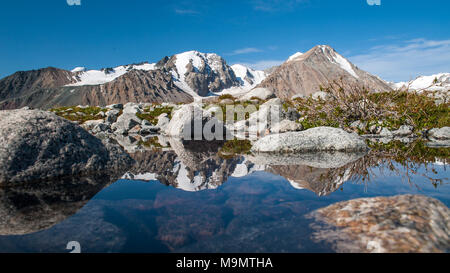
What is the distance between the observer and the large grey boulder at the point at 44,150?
16.6 ft

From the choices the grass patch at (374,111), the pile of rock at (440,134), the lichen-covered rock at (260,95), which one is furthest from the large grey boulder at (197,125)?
the lichen-covered rock at (260,95)

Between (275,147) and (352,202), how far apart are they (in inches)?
196

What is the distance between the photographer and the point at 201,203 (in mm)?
3832

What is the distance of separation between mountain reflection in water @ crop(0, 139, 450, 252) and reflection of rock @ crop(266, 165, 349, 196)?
2cm

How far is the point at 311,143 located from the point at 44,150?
6951mm

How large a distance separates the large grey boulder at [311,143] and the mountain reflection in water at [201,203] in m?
1.72

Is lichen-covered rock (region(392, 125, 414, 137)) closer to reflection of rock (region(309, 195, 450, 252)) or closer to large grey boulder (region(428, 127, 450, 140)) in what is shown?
large grey boulder (region(428, 127, 450, 140))

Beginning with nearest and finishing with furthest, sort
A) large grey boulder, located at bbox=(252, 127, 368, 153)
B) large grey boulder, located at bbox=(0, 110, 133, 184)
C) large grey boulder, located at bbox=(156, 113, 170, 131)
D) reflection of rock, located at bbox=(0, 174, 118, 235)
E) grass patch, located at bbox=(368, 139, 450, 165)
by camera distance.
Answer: reflection of rock, located at bbox=(0, 174, 118, 235)
large grey boulder, located at bbox=(0, 110, 133, 184)
grass patch, located at bbox=(368, 139, 450, 165)
large grey boulder, located at bbox=(252, 127, 368, 153)
large grey boulder, located at bbox=(156, 113, 170, 131)

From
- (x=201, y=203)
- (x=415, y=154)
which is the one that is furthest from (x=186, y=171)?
(x=415, y=154)

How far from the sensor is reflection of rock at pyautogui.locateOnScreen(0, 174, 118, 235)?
3.13 meters

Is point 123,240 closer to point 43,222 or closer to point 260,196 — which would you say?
point 43,222

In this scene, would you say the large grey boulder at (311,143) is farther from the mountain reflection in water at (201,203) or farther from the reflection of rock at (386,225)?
the reflection of rock at (386,225)

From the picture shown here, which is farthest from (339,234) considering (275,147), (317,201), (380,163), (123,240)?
→ (275,147)

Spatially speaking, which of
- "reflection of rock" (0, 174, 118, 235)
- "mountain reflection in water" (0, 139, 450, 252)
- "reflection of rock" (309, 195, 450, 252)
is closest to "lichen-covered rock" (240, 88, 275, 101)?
"mountain reflection in water" (0, 139, 450, 252)
